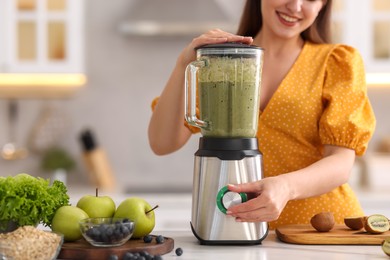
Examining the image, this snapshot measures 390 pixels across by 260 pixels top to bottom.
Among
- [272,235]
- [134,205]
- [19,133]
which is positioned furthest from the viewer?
[19,133]

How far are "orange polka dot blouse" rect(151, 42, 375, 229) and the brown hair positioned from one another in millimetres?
80

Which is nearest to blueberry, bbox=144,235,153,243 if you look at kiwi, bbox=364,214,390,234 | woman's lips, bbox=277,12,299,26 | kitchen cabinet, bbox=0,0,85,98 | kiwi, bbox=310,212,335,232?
kiwi, bbox=310,212,335,232

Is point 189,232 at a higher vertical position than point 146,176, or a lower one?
higher

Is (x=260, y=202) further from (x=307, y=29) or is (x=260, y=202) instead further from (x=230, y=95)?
(x=307, y=29)

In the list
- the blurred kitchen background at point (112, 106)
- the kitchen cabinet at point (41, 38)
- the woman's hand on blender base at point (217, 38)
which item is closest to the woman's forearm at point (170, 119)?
the woman's hand on blender base at point (217, 38)

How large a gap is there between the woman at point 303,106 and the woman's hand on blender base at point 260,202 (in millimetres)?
255

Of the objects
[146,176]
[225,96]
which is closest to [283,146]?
[225,96]

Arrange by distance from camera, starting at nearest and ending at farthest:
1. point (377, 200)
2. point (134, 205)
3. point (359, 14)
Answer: point (134, 205) → point (377, 200) → point (359, 14)

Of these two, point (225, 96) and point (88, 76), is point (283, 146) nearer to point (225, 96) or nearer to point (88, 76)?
point (225, 96)

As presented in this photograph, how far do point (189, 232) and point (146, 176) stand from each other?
2320 millimetres

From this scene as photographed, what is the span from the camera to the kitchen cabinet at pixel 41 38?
3723 mm

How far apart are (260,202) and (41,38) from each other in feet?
8.11

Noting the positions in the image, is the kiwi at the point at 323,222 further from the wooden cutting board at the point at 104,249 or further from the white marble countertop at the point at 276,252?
the wooden cutting board at the point at 104,249

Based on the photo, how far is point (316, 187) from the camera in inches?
69.8
